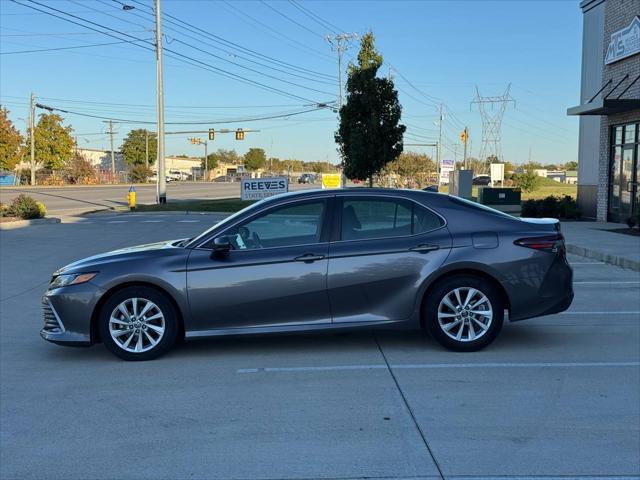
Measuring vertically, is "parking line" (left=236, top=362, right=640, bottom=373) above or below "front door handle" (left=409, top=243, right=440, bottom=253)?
below

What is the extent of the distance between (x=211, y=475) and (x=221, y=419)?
2.79 feet

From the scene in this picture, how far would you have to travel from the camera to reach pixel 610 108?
19.1 m

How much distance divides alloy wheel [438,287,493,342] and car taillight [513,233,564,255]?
660mm

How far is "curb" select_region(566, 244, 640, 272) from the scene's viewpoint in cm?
1161

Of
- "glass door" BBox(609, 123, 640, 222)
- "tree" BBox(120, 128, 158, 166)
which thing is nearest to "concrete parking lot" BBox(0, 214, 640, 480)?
"glass door" BBox(609, 123, 640, 222)

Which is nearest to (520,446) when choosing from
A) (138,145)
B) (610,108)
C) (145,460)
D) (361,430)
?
(361,430)

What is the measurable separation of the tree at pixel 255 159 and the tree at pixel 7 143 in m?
83.5

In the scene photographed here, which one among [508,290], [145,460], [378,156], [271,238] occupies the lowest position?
[145,460]

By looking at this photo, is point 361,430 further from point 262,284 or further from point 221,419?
point 262,284

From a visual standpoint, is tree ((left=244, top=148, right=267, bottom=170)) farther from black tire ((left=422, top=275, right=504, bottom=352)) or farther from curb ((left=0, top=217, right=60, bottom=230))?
black tire ((left=422, top=275, right=504, bottom=352))

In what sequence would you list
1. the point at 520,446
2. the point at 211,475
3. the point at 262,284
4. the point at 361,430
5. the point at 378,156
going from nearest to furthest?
the point at 211,475 < the point at 520,446 < the point at 361,430 < the point at 262,284 < the point at 378,156

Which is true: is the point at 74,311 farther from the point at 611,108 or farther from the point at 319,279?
the point at 611,108

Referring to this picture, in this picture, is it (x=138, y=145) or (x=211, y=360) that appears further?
(x=138, y=145)

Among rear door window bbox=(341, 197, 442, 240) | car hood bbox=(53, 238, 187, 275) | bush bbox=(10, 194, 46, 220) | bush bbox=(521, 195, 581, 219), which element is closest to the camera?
car hood bbox=(53, 238, 187, 275)
